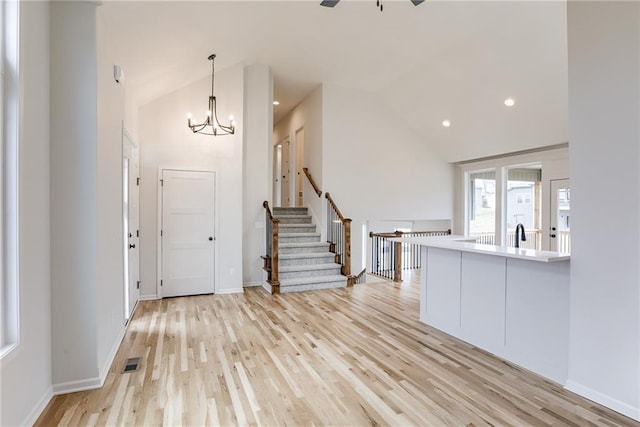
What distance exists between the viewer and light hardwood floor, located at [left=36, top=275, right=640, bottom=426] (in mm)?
2178

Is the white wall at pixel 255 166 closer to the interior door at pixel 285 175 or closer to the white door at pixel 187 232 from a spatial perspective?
the white door at pixel 187 232

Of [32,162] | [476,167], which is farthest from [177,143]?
[476,167]

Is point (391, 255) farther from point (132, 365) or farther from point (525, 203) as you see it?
point (132, 365)

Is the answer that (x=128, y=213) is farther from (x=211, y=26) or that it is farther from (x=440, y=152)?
(x=440, y=152)

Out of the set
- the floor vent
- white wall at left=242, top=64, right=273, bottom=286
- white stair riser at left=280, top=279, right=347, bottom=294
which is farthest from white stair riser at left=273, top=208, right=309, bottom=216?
the floor vent

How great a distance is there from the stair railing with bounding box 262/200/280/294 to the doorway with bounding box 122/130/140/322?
200 cm

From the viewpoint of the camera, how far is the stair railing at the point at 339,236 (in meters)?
6.05

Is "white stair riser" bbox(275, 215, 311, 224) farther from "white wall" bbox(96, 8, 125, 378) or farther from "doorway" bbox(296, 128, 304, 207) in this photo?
"white wall" bbox(96, 8, 125, 378)

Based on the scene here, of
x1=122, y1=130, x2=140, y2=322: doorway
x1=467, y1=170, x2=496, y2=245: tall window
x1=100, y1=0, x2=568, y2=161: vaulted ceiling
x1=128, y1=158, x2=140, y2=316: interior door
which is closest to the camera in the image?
x1=100, y1=0, x2=568, y2=161: vaulted ceiling

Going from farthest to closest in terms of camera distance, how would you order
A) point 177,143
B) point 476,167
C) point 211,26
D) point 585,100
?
point 476,167 → point 177,143 → point 211,26 → point 585,100

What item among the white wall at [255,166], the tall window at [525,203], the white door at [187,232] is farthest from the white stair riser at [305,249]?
the tall window at [525,203]

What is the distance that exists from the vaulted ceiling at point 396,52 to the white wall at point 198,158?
0.26m

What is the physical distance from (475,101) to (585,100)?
4173mm

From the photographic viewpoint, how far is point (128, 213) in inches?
165
